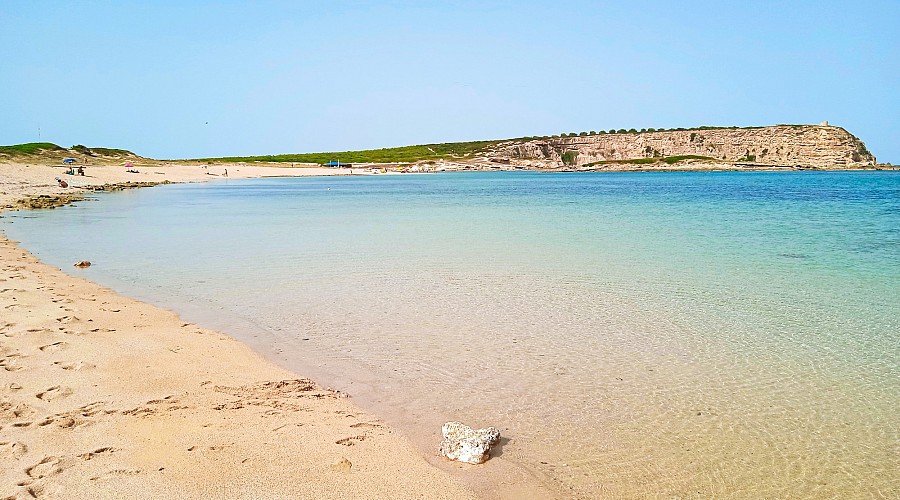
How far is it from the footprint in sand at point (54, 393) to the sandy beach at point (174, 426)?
16mm

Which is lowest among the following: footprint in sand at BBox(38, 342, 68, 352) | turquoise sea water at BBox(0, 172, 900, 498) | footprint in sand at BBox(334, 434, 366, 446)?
turquoise sea water at BBox(0, 172, 900, 498)

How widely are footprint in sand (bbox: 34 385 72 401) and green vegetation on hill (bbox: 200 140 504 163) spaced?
143m

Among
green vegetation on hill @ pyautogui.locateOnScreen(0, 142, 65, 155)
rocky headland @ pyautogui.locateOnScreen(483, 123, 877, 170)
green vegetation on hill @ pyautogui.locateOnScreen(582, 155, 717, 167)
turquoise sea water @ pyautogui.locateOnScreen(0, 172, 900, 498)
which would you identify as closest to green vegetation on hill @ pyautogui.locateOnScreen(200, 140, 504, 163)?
rocky headland @ pyautogui.locateOnScreen(483, 123, 877, 170)

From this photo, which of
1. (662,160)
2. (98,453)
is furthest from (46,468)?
(662,160)

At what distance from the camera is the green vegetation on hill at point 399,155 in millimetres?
152125

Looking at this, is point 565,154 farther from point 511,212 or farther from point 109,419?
point 109,419

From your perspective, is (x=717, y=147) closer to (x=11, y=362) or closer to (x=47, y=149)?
(x=47, y=149)

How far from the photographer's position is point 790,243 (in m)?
17.5

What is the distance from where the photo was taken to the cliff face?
4855 inches

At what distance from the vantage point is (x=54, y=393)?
564cm

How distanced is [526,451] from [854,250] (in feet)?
48.5

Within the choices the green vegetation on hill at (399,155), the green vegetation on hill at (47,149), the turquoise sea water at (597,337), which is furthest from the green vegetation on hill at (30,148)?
the turquoise sea water at (597,337)

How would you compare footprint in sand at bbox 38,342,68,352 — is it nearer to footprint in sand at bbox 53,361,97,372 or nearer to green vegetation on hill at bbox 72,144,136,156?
footprint in sand at bbox 53,361,97,372

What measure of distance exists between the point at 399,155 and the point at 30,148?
94.1 metres
